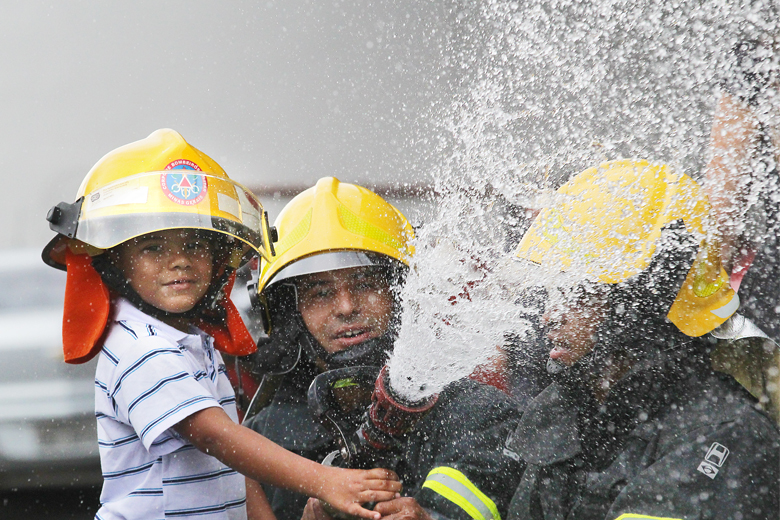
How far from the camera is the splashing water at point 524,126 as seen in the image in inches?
77.6

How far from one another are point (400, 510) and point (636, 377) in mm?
650

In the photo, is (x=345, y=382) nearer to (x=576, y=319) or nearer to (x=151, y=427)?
(x=151, y=427)

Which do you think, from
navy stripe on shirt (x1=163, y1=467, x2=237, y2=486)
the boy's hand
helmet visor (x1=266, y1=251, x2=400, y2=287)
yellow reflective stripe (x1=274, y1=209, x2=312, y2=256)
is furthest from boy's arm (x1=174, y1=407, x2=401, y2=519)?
yellow reflective stripe (x1=274, y1=209, x2=312, y2=256)

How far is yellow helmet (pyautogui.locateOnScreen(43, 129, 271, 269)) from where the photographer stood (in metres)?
1.92

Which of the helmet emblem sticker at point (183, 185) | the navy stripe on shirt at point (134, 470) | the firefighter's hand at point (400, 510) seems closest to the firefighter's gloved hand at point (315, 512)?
the firefighter's hand at point (400, 510)

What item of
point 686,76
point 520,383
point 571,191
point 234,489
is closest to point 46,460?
point 234,489

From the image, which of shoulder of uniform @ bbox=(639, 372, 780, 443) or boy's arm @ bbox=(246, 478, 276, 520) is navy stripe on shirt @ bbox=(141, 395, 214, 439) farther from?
shoulder of uniform @ bbox=(639, 372, 780, 443)

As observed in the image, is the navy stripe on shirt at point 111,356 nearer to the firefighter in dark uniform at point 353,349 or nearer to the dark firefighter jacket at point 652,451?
the firefighter in dark uniform at point 353,349

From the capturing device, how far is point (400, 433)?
1655mm

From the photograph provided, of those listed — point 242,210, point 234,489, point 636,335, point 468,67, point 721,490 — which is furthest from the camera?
point 468,67

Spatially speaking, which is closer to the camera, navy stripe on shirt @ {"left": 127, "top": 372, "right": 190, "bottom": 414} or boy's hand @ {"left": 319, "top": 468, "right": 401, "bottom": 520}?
boy's hand @ {"left": 319, "top": 468, "right": 401, "bottom": 520}

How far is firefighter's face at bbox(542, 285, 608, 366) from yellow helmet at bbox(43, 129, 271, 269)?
98 cm

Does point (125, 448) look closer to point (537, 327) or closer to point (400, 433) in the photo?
point (400, 433)

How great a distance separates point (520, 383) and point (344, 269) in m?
0.71
